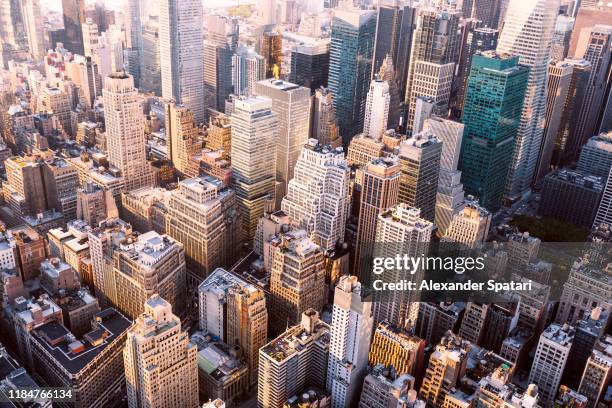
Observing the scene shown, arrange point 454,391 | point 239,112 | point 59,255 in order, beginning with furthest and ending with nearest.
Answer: point 239,112
point 59,255
point 454,391

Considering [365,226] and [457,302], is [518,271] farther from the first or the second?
[365,226]

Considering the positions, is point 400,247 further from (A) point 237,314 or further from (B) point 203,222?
(B) point 203,222

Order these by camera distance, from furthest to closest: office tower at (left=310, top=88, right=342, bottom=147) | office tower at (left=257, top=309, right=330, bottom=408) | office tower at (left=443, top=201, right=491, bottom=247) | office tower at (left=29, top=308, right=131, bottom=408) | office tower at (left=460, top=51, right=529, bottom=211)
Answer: office tower at (left=310, top=88, right=342, bottom=147) < office tower at (left=460, top=51, right=529, bottom=211) < office tower at (left=443, top=201, right=491, bottom=247) < office tower at (left=29, top=308, right=131, bottom=408) < office tower at (left=257, top=309, right=330, bottom=408)

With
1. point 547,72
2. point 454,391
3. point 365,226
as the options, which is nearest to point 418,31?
point 547,72

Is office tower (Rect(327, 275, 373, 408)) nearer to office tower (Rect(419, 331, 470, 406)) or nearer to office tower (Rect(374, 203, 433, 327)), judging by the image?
office tower (Rect(419, 331, 470, 406))

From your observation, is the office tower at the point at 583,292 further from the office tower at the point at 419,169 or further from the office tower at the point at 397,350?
the office tower at the point at 397,350

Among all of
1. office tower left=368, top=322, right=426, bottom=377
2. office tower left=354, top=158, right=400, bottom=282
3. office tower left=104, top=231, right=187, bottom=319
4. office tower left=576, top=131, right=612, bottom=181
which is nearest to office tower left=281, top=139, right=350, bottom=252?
office tower left=354, top=158, right=400, bottom=282

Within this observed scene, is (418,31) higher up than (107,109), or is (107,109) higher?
(418,31)
